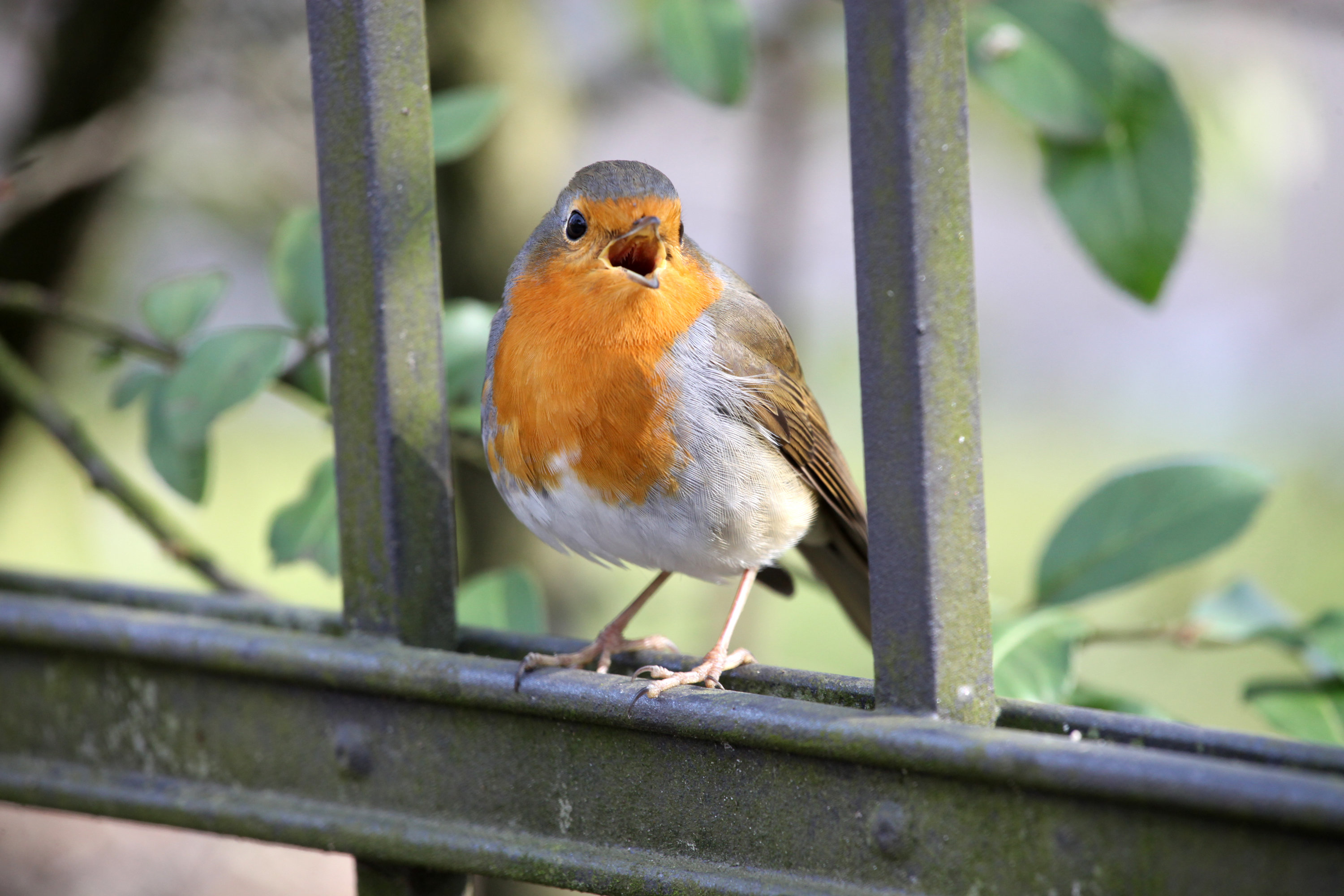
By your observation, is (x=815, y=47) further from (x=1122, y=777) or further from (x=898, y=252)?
(x=1122, y=777)

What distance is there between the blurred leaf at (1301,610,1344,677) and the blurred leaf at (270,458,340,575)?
124 cm

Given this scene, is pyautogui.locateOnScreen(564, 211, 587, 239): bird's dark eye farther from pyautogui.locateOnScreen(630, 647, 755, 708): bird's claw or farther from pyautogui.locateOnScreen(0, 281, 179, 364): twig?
pyautogui.locateOnScreen(0, 281, 179, 364): twig

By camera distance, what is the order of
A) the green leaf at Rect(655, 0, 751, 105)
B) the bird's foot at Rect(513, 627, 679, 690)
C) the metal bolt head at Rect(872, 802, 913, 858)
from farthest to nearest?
the green leaf at Rect(655, 0, 751, 105)
the bird's foot at Rect(513, 627, 679, 690)
the metal bolt head at Rect(872, 802, 913, 858)

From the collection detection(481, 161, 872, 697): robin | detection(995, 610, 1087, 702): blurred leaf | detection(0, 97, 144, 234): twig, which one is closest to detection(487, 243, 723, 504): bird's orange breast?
detection(481, 161, 872, 697): robin

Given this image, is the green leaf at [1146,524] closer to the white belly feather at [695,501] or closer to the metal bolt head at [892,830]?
the white belly feather at [695,501]

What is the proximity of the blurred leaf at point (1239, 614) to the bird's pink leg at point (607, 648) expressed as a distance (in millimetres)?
722

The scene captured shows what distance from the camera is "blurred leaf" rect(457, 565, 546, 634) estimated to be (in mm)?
1678

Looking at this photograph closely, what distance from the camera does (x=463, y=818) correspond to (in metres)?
1.20

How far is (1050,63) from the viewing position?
1.68m

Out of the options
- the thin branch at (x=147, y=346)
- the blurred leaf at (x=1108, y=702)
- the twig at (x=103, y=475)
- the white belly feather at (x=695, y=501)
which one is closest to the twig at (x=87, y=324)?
the thin branch at (x=147, y=346)

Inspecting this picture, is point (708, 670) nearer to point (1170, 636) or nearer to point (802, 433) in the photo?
point (802, 433)

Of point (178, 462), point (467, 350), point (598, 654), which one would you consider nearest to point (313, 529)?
point (178, 462)

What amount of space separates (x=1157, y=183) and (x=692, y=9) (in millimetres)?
660

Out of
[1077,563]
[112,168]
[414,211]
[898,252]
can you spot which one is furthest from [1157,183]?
[112,168]
